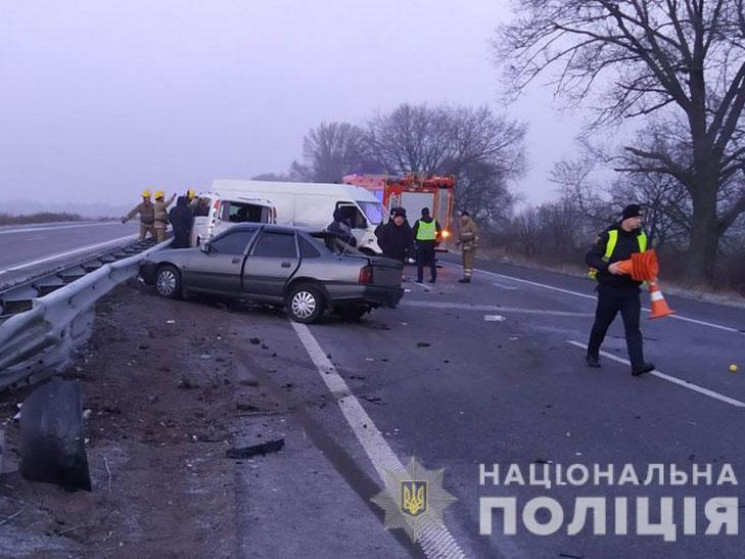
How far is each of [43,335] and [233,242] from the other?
7773mm

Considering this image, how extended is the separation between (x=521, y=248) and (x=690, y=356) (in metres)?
32.6

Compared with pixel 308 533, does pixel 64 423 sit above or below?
above

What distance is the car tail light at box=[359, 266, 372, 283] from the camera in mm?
14109

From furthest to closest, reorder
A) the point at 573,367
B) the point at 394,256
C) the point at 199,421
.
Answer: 1. the point at 394,256
2. the point at 573,367
3. the point at 199,421

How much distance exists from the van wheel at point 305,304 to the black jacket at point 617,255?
15.6ft

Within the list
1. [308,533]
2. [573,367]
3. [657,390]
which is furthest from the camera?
[573,367]

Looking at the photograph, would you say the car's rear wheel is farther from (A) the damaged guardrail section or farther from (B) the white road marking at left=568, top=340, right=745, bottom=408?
(B) the white road marking at left=568, top=340, right=745, bottom=408

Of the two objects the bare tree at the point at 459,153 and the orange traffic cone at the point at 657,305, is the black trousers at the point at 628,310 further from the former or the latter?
the bare tree at the point at 459,153

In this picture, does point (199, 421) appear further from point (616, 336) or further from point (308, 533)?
point (616, 336)

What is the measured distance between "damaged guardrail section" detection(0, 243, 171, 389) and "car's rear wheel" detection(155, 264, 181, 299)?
5.60m

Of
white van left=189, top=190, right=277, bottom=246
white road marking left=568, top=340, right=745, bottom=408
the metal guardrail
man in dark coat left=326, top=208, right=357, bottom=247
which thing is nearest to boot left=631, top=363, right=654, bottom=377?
white road marking left=568, top=340, right=745, bottom=408

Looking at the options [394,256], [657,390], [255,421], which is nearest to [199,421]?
[255,421]

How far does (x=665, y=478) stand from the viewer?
6.72 meters

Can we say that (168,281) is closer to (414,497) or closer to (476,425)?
(476,425)
